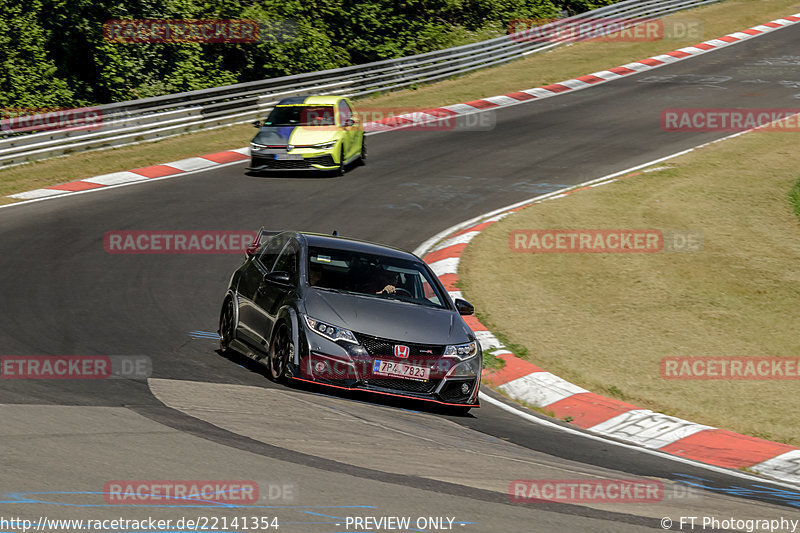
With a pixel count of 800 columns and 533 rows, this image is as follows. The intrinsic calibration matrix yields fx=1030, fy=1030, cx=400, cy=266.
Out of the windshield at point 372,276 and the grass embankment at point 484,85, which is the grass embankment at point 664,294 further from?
the grass embankment at point 484,85

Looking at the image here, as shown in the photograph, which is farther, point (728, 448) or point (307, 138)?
point (307, 138)

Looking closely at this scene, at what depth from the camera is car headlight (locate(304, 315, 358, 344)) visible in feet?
29.5

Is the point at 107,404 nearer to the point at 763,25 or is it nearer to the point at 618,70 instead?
A: the point at 618,70

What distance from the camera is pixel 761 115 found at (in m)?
27.9

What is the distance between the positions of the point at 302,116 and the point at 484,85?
12.4 m

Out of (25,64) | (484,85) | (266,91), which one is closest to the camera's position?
(266,91)

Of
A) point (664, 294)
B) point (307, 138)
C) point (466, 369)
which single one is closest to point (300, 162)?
point (307, 138)

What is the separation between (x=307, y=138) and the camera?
20.9 meters

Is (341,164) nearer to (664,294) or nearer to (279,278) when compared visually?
(664,294)

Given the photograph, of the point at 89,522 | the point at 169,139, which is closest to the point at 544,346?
the point at 89,522

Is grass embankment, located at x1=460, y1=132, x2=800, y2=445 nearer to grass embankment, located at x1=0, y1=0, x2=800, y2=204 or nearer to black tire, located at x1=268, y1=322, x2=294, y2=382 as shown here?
black tire, located at x1=268, y1=322, x2=294, y2=382

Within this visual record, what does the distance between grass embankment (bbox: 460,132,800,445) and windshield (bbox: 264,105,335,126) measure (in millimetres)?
5325

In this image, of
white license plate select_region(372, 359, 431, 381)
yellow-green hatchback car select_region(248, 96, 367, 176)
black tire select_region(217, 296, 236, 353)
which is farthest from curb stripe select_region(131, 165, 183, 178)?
white license plate select_region(372, 359, 431, 381)

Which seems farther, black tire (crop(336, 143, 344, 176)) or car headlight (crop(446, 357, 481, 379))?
black tire (crop(336, 143, 344, 176))
